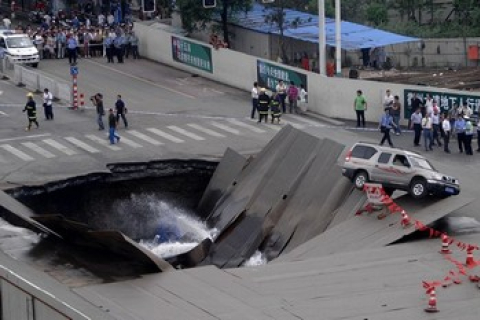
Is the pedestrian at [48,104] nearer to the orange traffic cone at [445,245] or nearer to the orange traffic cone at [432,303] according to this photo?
the orange traffic cone at [445,245]

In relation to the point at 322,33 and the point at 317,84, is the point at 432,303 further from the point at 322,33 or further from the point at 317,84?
the point at 322,33

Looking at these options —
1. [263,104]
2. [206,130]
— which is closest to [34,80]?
[206,130]

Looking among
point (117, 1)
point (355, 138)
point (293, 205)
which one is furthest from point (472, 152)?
point (117, 1)

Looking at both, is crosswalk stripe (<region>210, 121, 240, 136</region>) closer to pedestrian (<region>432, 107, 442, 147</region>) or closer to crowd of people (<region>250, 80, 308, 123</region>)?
crowd of people (<region>250, 80, 308, 123</region>)

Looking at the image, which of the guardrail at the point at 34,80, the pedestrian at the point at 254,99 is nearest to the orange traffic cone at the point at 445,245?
the pedestrian at the point at 254,99

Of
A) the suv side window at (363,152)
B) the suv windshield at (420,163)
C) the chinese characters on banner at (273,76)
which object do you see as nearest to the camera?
the suv windshield at (420,163)

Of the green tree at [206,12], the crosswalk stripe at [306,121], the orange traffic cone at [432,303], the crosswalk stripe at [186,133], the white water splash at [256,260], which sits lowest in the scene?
the white water splash at [256,260]

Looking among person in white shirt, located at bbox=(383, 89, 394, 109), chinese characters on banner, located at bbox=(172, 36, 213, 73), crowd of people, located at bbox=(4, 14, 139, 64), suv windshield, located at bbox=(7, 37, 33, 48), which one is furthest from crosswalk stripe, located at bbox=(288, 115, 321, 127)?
suv windshield, located at bbox=(7, 37, 33, 48)
